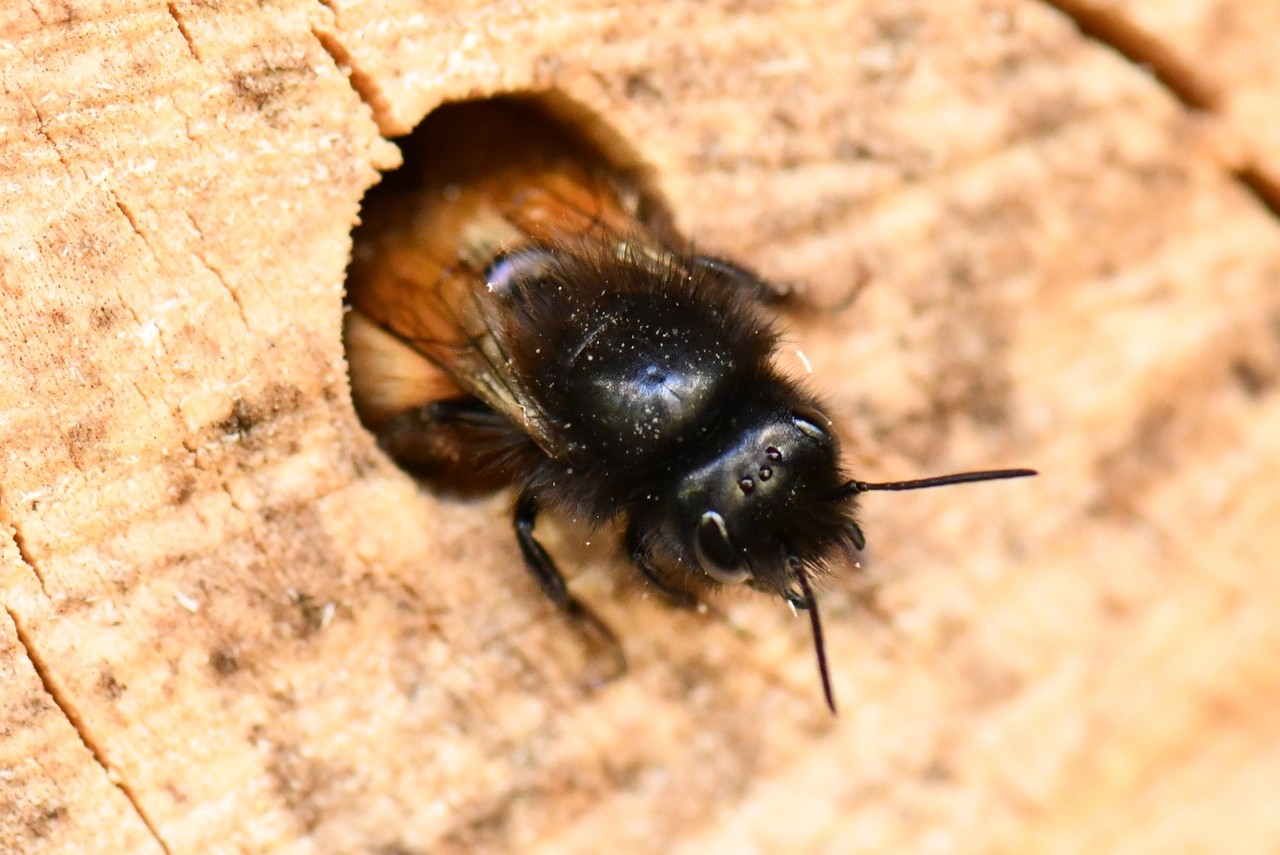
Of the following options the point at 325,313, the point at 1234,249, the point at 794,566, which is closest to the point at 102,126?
the point at 325,313

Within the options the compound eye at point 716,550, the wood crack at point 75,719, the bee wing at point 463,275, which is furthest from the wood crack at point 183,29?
the compound eye at point 716,550

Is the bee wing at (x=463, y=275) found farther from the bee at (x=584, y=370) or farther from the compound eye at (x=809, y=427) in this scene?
the compound eye at (x=809, y=427)

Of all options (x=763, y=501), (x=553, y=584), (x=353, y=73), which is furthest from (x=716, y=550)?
(x=353, y=73)

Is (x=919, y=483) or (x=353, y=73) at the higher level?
(x=353, y=73)

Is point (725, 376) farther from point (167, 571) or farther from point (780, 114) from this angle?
point (167, 571)

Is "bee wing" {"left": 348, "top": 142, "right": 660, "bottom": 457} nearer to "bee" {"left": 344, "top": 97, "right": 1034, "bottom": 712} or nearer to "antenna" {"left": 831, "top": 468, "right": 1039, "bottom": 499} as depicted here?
"bee" {"left": 344, "top": 97, "right": 1034, "bottom": 712}

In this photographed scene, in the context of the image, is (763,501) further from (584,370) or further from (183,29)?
(183,29)
